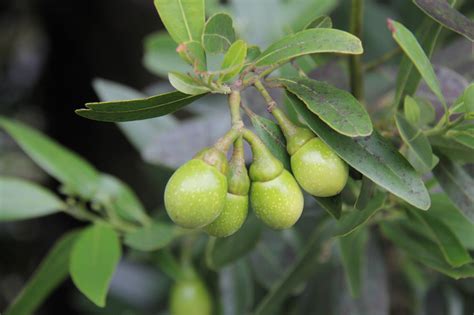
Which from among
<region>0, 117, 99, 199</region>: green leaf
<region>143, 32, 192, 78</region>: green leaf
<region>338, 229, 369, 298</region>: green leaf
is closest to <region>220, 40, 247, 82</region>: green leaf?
<region>338, 229, 369, 298</region>: green leaf

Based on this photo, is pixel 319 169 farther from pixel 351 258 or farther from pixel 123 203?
pixel 123 203

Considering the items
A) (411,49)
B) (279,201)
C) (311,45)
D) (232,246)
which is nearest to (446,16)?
(411,49)

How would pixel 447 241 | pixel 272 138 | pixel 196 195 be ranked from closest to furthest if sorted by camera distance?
pixel 196 195, pixel 272 138, pixel 447 241

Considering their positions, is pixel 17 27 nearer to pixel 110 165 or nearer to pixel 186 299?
pixel 110 165

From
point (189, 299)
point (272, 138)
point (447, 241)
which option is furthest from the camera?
point (189, 299)

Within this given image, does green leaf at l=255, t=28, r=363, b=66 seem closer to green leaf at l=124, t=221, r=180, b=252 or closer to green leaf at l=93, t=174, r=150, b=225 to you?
green leaf at l=124, t=221, r=180, b=252

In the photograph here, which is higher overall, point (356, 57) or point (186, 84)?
point (186, 84)

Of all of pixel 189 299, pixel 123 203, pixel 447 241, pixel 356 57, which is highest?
pixel 356 57

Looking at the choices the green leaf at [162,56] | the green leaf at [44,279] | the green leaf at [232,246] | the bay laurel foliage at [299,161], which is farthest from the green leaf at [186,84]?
the green leaf at [162,56]
